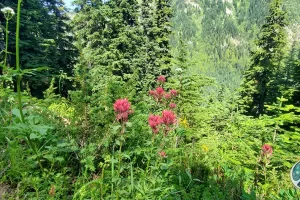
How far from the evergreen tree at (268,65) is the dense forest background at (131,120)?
0.29 feet

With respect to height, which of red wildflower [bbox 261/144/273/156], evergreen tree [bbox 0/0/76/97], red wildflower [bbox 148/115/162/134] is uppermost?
evergreen tree [bbox 0/0/76/97]

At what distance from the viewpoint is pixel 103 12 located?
20594mm

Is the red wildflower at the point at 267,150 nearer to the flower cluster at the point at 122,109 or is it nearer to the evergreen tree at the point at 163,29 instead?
the flower cluster at the point at 122,109

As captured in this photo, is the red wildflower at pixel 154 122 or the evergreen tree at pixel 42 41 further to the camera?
the evergreen tree at pixel 42 41

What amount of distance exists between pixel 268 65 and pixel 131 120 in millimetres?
21312

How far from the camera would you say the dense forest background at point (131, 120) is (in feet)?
8.48

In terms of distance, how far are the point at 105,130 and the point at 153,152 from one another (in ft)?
2.11

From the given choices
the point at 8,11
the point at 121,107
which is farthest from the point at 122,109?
the point at 8,11

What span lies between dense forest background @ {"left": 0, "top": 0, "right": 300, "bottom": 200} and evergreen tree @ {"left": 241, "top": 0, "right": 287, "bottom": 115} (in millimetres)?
89

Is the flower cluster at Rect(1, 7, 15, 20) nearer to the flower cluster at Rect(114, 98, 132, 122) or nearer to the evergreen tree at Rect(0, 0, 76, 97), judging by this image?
the flower cluster at Rect(114, 98, 132, 122)

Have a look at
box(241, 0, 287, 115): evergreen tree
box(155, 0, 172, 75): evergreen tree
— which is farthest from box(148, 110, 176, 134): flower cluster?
box(241, 0, 287, 115): evergreen tree

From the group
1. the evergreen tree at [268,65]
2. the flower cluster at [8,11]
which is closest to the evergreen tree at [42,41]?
the flower cluster at [8,11]

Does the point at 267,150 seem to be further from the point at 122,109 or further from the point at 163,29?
the point at 163,29

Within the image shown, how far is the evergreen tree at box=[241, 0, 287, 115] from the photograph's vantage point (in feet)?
70.2
